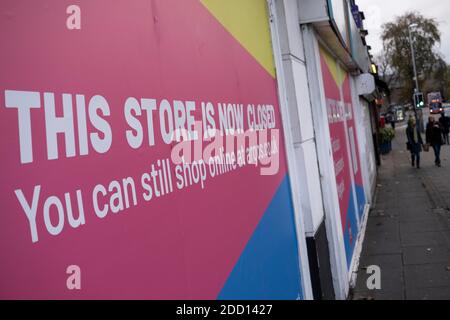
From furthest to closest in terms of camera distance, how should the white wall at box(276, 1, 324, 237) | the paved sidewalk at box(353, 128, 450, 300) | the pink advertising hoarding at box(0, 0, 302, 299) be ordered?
the paved sidewalk at box(353, 128, 450, 300), the white wall at box(276, 1, 324, 237), the pink advertising hoarding at box(0, 0, 302, 299)

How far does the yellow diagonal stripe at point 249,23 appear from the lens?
2834 mm

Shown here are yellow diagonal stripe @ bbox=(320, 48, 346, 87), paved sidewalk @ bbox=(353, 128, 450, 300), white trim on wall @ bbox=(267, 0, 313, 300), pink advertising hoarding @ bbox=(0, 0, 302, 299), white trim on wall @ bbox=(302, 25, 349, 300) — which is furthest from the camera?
yellow diagonal stripe @ bbox=(320, 48, 346, 87)

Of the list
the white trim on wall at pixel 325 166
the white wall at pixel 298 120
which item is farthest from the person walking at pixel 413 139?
the white wall at pixel 298 120

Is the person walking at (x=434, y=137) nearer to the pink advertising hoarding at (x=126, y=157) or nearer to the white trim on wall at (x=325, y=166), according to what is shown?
the white trim on wall at (x=325, y=166)

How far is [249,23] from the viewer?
3.42 m

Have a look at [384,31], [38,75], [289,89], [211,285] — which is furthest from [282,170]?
[384,31]

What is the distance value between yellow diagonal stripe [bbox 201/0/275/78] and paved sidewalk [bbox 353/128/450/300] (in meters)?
3.25

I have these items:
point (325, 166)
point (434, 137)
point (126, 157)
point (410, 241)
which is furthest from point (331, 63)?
point (434, 137)

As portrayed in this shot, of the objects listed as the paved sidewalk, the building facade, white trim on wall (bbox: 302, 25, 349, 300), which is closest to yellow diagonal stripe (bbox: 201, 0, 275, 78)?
the building facade

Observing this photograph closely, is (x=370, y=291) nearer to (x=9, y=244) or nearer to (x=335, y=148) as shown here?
(x=335, y=148)

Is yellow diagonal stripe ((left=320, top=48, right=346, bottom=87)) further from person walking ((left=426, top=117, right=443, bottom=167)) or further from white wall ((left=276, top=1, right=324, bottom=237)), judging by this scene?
person walking ((left=426, top=117, right=443, bottom=167))

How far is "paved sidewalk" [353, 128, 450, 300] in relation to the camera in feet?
18.3

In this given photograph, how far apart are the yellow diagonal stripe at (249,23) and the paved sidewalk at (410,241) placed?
128 inches

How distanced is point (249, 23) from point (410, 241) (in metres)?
5.62
